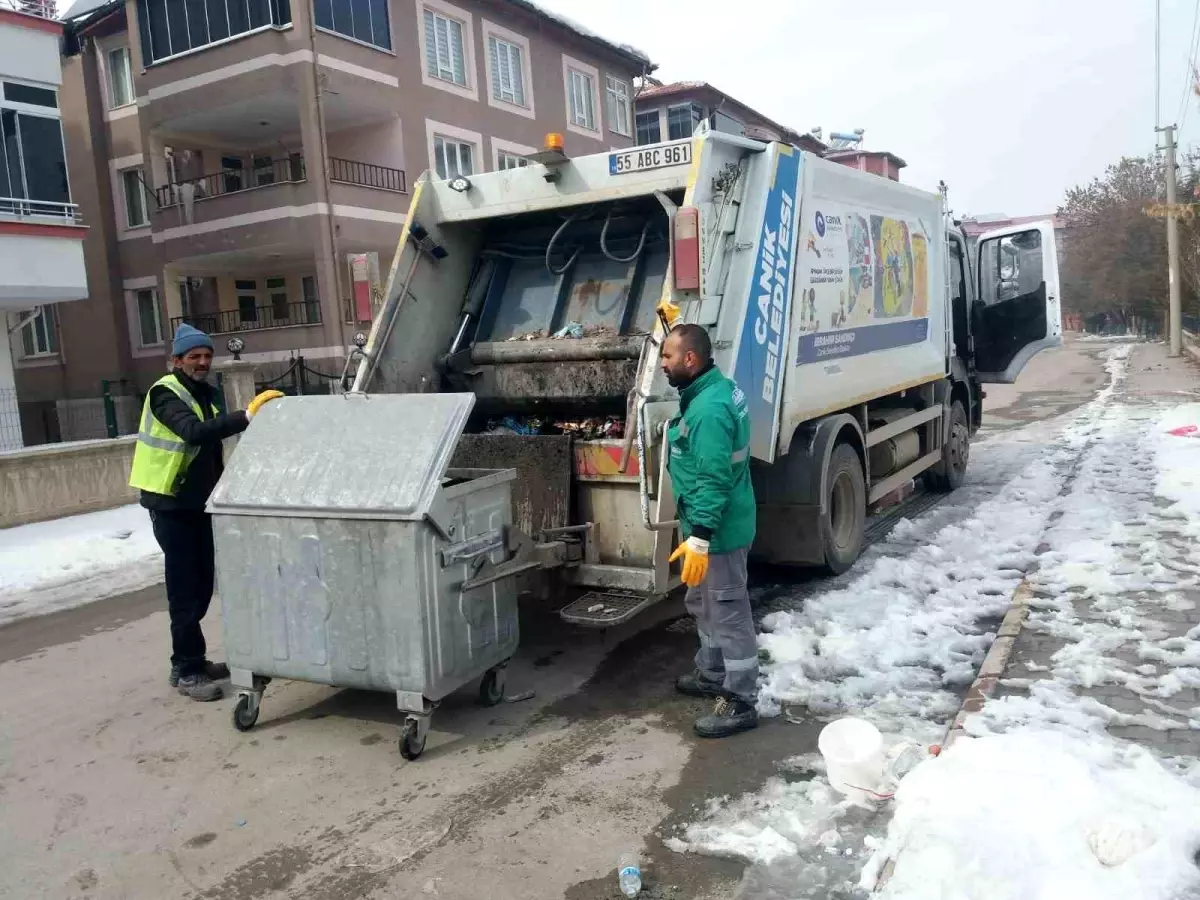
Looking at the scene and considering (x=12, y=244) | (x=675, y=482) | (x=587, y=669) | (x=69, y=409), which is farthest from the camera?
(x=69, y=409)

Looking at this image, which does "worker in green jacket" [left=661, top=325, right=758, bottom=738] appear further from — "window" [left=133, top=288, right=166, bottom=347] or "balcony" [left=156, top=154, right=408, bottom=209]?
"window" [left=133, top=288, right=166, bottom=347]

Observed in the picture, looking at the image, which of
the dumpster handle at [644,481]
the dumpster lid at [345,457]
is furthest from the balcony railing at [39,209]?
the dumpster handle at [644,481]

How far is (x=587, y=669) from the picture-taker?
16.0ft

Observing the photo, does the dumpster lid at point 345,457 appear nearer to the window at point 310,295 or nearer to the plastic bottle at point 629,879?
the plastic bottle at point 629,879

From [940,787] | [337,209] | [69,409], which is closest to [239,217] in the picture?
[337,209]

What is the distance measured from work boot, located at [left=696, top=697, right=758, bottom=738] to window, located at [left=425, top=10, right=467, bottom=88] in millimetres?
17970

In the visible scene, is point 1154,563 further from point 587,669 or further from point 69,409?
point 69,409

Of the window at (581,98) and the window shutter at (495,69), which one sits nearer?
the window shutter at (495,69)

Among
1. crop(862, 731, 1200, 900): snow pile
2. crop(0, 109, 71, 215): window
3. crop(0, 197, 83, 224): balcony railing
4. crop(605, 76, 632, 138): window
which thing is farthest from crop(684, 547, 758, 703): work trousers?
crop(605, 76, 632, 138): window

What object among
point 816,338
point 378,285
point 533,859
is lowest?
point 533,859

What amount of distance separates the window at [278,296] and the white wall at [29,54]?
662 cm

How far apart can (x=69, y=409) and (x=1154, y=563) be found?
55.1ft

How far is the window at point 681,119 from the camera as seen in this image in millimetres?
30750

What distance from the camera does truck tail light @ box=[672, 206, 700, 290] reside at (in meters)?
4.62
